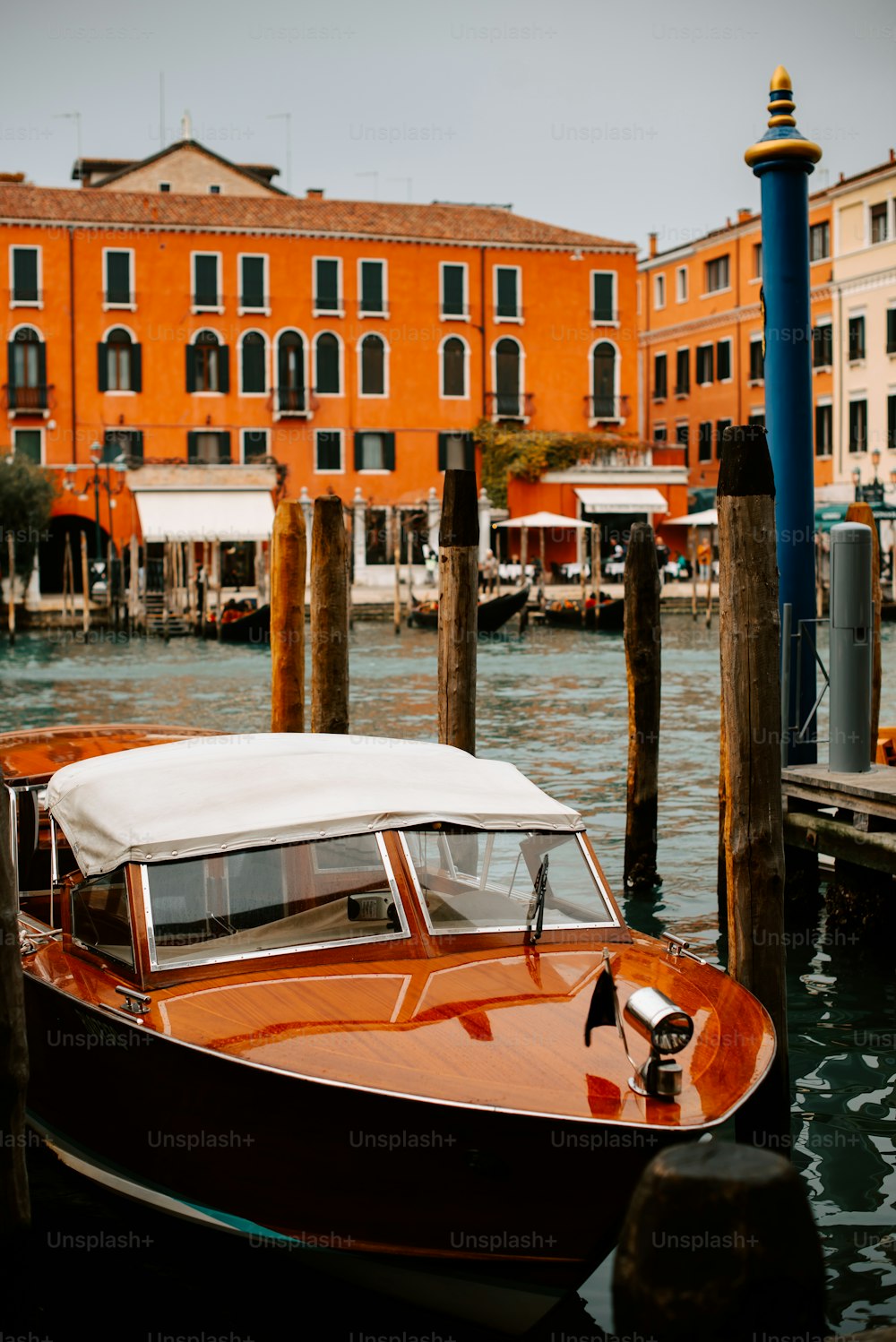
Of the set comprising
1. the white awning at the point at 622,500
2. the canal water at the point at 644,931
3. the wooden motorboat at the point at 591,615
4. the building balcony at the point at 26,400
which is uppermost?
the building balcony at the point at 26,400

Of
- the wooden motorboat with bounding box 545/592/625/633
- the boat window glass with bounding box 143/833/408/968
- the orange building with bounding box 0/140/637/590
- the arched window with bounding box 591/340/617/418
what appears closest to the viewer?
the boat window glass with bounding box 143/833/408/968

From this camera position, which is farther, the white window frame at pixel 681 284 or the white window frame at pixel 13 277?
the white window frame at pixel 681 284

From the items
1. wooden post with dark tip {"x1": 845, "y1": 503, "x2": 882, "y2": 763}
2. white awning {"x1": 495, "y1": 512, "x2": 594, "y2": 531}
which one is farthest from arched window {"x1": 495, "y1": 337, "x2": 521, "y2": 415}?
wooden post with dark tip {"x1": 845, "y1": 503, "x2": 882, "y2": 763}

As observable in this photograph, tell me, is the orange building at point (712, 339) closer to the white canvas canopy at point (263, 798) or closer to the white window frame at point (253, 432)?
the white window frame at point (253, 432)

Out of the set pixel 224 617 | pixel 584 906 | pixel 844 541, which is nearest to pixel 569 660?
pixel 224 617

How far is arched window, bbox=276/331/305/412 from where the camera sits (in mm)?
37438

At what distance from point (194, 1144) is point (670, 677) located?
19.0 metres

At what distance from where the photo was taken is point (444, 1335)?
13.9 feet

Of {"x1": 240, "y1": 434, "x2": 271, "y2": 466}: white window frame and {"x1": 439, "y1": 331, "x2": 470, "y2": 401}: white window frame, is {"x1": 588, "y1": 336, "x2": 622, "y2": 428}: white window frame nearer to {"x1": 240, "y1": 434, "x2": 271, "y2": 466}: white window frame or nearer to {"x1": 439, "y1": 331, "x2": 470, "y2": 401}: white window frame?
{"x1": 439, "y1": 331, "x2": 470, "y2": 401}: white window frame

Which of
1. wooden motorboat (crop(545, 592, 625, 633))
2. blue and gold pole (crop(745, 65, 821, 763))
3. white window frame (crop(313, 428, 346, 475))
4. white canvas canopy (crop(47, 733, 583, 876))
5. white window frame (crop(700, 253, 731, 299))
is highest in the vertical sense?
white window frame (crop(700, 253, 731, 299))

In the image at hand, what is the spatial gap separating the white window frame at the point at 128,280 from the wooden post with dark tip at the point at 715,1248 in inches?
1408

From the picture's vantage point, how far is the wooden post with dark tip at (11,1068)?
13.5 ft

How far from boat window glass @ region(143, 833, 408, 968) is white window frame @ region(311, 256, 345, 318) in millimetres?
33947

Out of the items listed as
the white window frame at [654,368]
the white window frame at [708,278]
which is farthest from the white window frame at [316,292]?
the white window frame at [654,368]
